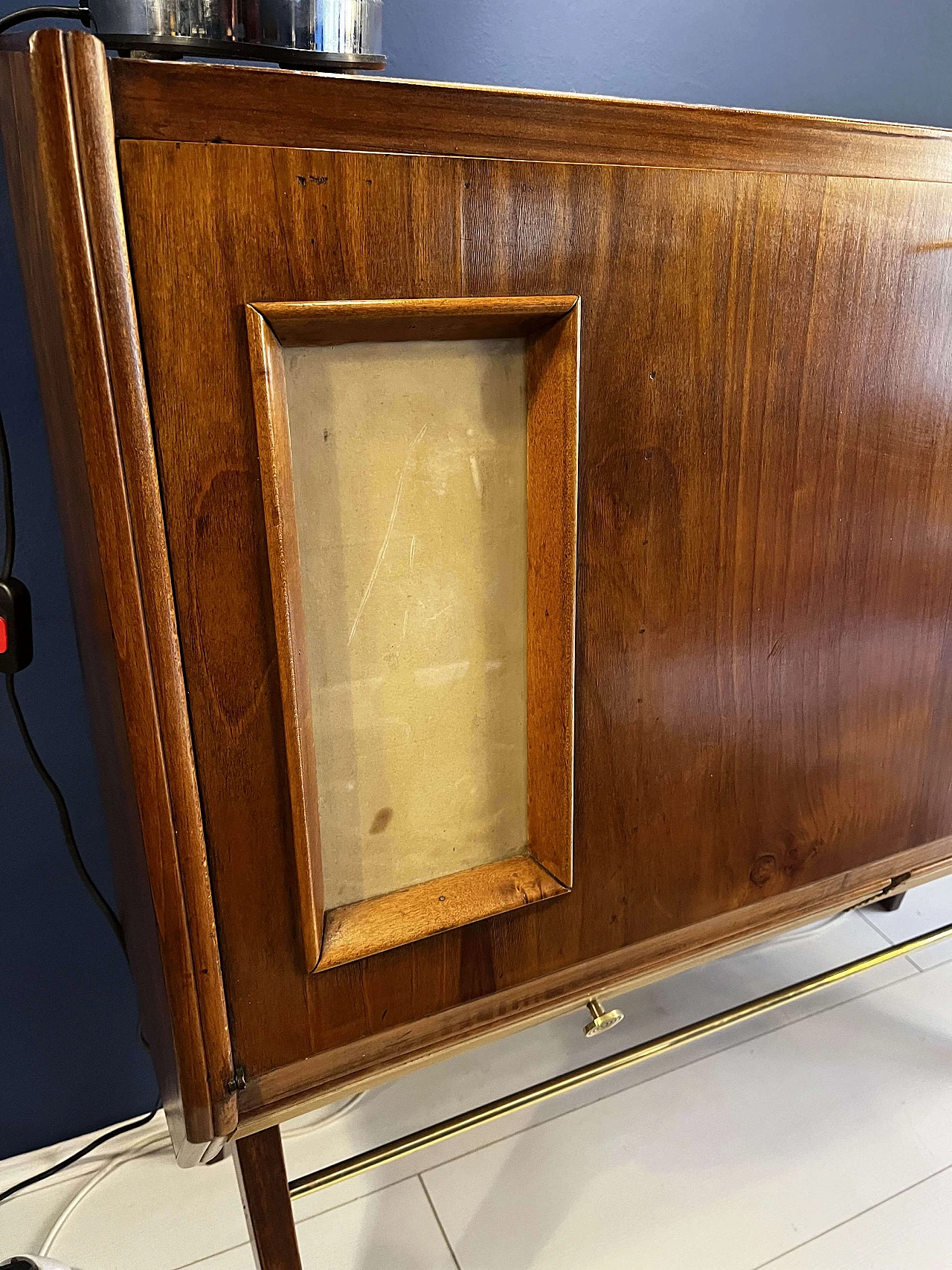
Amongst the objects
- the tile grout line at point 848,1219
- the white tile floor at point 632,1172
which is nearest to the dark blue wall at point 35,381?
the white tile floor at point 632,1172

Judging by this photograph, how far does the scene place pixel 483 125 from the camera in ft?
1.56

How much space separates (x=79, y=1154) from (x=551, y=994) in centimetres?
77

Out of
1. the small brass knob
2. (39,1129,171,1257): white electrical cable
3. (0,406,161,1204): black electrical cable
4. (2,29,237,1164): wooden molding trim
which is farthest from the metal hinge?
(39,1129,171,1257): white electrical cable

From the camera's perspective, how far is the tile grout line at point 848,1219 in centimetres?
98

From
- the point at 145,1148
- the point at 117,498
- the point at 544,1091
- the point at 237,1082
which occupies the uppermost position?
the point at 117,498

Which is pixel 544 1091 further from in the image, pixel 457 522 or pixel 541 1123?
pixel 457 522

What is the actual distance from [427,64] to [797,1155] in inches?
48.8

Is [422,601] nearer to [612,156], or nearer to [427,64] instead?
[612,156]

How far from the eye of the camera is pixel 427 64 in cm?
90

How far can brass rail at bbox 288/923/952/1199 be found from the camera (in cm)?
76

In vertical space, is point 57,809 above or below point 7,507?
below

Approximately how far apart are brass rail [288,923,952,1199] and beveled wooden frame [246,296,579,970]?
11.5 inches

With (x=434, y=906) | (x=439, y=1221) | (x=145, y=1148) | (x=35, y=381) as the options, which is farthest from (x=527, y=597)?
(x=145, y=1148)

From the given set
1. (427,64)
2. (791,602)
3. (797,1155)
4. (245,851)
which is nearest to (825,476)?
(791,602)
